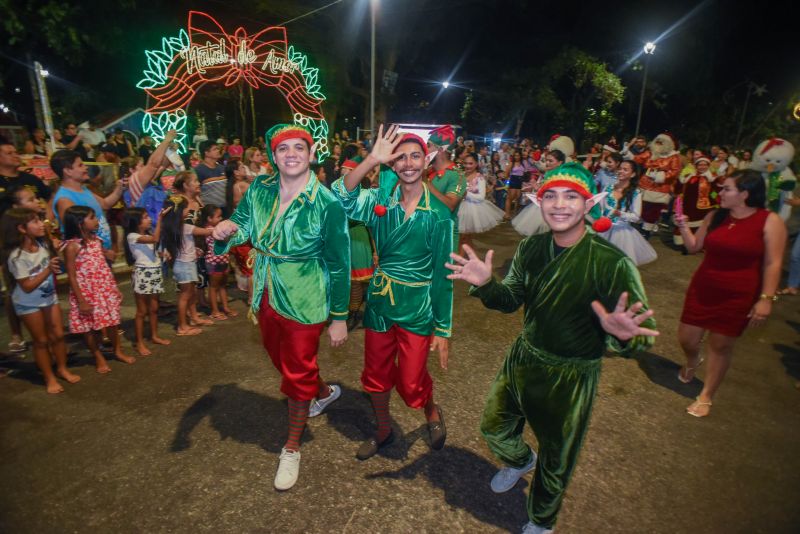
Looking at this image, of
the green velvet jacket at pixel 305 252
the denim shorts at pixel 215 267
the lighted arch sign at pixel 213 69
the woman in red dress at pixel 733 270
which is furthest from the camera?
the lighted arch sign at pixel 213 69

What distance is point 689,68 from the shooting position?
26594 mm

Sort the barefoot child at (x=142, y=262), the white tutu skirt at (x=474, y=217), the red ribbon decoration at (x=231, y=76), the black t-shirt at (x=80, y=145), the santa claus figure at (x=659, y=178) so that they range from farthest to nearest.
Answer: the black t-shirt at (x=80, y=145) < the red ribbon decoration at (x=231, y=76) < the santa claus figure at (x=659, y=178) < the white tutu skirt at (x=474, y=217) < the barefoot child at (x=142, y=262)

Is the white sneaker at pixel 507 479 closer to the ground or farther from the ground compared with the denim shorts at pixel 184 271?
closer to the ground

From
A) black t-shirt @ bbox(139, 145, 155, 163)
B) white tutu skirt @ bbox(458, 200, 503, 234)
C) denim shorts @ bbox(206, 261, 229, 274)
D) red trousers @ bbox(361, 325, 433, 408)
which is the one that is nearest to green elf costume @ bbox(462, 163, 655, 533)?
red trousers @ bbox(361, 325, 433, 408)

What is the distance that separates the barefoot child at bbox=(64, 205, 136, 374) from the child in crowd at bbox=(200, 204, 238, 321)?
49.1 inches

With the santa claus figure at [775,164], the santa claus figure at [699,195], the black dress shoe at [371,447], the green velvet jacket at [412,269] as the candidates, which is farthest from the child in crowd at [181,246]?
the santa claus figure at [699,195]

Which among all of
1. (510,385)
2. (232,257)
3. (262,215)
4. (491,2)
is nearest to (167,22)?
(491,2)

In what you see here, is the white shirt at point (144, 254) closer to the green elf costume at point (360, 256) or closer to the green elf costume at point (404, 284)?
the green elf costume at point (360, 256)

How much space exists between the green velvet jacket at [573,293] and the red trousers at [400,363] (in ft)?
2.31

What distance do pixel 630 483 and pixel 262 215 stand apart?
10.5 feet

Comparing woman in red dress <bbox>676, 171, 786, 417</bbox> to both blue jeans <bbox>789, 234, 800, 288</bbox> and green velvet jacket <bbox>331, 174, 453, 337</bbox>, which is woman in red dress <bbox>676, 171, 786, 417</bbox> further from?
blue jeans <bbox>789, 234, 800, 288</bbox>

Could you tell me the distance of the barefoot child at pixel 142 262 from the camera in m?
4.88

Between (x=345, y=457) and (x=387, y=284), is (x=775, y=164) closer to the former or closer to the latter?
(x=387, y=284)

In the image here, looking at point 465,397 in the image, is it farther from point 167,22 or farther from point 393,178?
point 167,22
